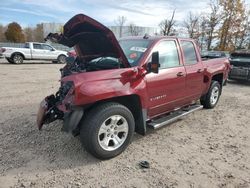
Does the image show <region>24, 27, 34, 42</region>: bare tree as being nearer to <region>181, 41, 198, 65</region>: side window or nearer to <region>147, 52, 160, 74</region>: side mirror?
<region>181, 41, 198, 65</region>: side window

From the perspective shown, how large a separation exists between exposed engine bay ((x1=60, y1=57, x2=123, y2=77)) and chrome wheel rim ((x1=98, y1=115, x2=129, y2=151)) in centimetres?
90

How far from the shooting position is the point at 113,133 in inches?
139

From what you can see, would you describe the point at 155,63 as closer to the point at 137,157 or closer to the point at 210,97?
the point at 137,157

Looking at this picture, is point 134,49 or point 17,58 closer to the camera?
point 134,49

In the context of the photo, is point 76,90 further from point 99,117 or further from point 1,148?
point 1,148

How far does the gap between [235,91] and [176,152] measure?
6.43 m

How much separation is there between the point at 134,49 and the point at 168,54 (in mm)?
695

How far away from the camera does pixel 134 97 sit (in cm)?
368

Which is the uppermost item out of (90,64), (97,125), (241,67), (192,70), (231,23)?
(231,23)

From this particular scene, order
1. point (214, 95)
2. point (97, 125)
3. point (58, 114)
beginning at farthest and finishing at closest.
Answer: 1. point (214, 95)
2. point (58, 114)
3. point (97, 125)

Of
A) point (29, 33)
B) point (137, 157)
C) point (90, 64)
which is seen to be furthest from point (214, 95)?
point (29, 33)

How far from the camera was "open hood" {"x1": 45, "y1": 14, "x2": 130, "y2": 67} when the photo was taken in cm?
345

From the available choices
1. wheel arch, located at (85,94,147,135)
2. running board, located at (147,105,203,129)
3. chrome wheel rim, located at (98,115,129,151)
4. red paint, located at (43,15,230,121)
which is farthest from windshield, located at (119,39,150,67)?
running board, located at (147,105,203,129)

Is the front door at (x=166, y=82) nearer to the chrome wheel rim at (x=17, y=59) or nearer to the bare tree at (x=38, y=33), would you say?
the chrome wheel rim at (x=17, y=59)
